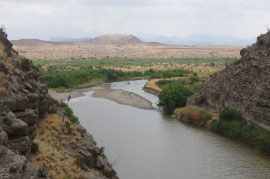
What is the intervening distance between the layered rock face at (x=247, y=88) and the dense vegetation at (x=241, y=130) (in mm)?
917

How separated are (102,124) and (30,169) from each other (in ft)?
100.0

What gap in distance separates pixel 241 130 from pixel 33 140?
27.3 metres

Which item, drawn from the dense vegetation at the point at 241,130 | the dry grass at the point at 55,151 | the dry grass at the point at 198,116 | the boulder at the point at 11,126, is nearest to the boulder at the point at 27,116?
the dry grass at the point at 55,151

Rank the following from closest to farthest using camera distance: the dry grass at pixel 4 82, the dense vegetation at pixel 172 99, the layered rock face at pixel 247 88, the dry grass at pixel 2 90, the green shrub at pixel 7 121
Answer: the green shrub at pixel 7 121 < the dry grass at pixel 2 90 < the dry grass at pixel 4 82 < the layered rock face at pixel 247 88 < the dense vegetation at pixel 172 99

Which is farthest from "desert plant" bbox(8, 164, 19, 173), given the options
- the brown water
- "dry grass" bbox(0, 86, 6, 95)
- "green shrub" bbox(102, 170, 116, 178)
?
the brown water

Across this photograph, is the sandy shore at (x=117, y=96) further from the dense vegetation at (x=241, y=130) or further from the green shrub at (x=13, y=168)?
the green shrub at (x=13, y=168)

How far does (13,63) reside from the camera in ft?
88.5

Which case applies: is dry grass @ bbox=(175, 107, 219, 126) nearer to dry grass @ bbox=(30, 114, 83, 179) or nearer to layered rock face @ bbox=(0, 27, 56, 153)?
layered rock face @ bbox=(0, 27, 56, 153)

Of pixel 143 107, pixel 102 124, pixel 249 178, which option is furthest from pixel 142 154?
pixel 143 107

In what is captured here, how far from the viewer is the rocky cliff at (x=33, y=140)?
15492 mm

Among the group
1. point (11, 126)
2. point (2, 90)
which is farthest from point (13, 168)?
point (2, 90)

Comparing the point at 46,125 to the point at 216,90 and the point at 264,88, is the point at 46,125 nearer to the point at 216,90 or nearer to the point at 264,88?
the point at 264,88

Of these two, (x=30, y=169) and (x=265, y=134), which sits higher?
(x=30, y=169)

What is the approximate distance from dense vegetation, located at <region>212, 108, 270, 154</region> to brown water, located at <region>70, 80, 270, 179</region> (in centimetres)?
107
